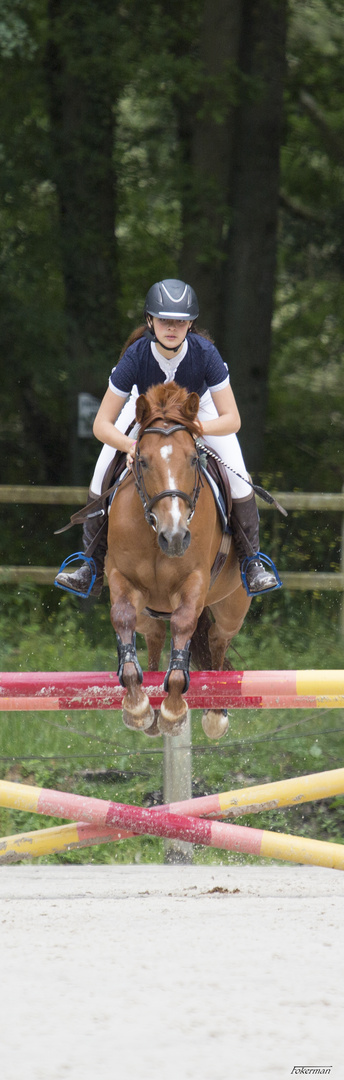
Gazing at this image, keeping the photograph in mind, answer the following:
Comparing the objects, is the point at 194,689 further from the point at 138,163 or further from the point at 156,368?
the point at 138,163

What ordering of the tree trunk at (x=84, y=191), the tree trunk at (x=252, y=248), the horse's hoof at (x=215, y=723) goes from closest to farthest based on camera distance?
1. the horse's hoof at (x=215, y=723)
2. the tree trunk at (x=84, y=191)
3. the tree trunk at (x=252, y=248)

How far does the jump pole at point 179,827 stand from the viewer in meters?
4.18

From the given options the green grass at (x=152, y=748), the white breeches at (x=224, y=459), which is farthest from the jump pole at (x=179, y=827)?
the green grass at (x=152, y=748)

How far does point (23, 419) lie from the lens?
36.4 ft

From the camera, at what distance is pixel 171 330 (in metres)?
4.03

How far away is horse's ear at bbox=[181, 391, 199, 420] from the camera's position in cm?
394

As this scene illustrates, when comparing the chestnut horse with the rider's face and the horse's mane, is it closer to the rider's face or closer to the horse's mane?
the horse's mane

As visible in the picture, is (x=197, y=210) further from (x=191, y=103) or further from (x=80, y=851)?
(x=80, y=851)

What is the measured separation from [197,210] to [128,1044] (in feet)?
25.4

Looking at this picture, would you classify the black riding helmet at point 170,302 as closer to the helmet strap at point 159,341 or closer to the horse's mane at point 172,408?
the helmet strap at point 159,341

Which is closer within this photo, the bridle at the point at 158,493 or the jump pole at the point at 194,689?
the bridle at the point at 158,493

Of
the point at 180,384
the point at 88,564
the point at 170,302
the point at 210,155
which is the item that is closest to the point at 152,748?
the point at 88,564

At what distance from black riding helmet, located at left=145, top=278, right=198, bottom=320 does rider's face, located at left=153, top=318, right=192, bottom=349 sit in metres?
0.04

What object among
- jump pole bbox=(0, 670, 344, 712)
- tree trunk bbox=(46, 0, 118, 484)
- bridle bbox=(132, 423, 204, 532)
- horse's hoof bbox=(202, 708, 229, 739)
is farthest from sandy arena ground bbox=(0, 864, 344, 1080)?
tree trunk bbox=(46, 0, 118, 484)
